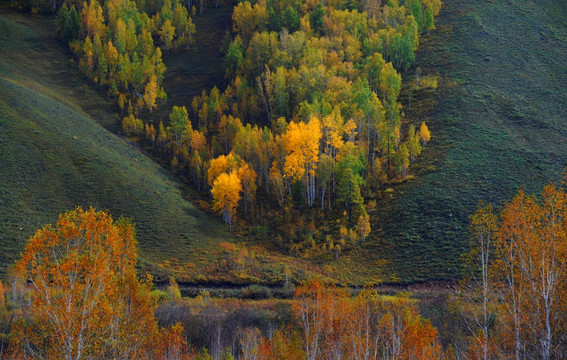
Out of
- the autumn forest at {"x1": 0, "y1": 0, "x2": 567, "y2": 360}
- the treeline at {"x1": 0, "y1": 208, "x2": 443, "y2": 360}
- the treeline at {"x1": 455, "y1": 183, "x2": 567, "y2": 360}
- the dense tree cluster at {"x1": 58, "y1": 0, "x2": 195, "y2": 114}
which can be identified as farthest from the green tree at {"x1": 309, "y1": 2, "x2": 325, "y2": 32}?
the treeline at {"x1": 455, "y1": 183, "x2": 567, "y2": 360}

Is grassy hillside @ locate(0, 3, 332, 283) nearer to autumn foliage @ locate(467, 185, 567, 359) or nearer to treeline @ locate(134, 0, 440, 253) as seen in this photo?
treeline @ locate(134, 0, 440, 253)

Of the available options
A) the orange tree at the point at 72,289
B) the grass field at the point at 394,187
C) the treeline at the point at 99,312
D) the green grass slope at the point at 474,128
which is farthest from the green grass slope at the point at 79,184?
the orange tree at the point at 72,289

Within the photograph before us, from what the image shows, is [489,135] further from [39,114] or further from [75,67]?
[75,67]

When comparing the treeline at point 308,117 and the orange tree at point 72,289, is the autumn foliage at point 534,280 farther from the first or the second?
the treeline at point 308,117

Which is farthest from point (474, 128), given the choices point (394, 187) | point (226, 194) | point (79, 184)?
point (79, 184)

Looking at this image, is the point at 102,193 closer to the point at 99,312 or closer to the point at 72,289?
the point at 99,312

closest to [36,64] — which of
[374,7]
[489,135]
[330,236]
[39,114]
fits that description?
[39,114]

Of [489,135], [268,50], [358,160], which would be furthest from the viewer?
[268,50]
